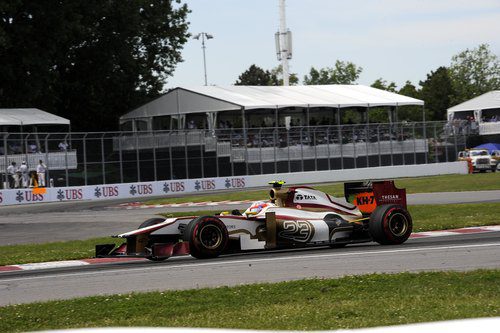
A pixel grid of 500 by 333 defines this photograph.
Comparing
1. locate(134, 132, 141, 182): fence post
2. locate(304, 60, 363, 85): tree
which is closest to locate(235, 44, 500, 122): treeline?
locate(304, 60, 363, 85): tree

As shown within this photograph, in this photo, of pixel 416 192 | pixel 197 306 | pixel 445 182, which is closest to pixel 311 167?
pixel 445 182

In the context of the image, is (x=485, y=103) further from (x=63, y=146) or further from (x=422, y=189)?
(x=63, y=146)

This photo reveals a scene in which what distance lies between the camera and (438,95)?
409 ft

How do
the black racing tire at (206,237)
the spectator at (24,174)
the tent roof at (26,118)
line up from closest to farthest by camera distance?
1. the black racing tire at (206,237)
2. the spectator at (24,174)
3. the tent roof at (26,118)

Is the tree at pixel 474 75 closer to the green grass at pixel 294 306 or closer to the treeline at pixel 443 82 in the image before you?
the treeline at pixel 443 82

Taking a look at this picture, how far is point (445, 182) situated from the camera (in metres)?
39.9

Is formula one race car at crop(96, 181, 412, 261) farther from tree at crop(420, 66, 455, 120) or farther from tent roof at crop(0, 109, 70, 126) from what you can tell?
tree at crop(420, 66, 455, 120)

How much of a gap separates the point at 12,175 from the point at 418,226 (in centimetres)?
2273

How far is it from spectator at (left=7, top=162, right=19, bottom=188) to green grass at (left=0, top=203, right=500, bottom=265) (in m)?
18.1

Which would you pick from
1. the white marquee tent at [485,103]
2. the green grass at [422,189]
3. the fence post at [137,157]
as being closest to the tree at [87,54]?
the fence post at [137,157]

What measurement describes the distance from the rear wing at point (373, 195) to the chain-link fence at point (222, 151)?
2315 cm

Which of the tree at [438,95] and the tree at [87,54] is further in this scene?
the tree at [438,95]

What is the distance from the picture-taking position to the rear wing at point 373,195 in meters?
16.6

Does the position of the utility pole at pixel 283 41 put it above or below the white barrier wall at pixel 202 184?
above
